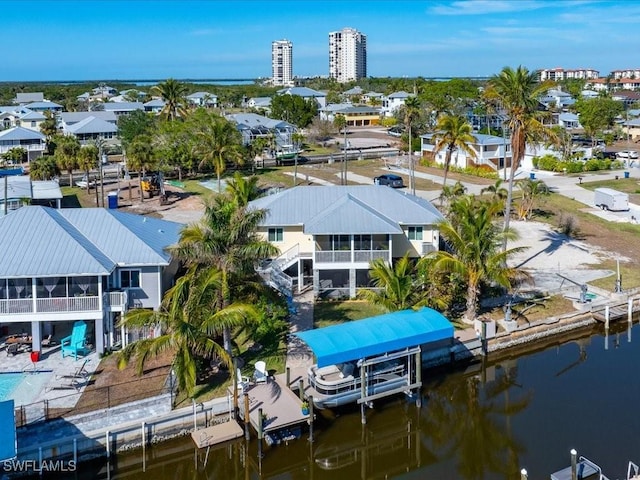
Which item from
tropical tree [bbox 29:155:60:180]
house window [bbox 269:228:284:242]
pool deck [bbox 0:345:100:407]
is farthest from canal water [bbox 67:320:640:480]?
tropical tree [bbox 29:155:60:180]

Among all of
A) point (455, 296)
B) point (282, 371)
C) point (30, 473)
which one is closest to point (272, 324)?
point (282, 371)

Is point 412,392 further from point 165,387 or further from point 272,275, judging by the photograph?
point 272,275

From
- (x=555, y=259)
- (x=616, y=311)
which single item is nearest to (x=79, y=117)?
(x=555, y=259)

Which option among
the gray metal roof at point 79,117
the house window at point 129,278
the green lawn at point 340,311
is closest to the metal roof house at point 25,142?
the gray metal roof at point 79,117

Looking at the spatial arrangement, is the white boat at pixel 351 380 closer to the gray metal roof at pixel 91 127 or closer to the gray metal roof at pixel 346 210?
the gray metal roof at pixel 346 210

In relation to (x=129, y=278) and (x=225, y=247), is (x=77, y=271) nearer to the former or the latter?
(x=129, y=278)

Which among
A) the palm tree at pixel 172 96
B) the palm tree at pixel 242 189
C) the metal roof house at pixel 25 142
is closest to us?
the palm tree at pixel 242 189

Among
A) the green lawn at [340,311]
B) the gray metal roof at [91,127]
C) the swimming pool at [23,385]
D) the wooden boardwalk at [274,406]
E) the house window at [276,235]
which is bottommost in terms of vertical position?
the wooden boardwalk at [274,406]
